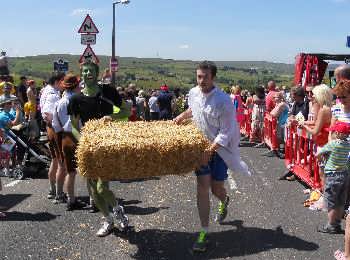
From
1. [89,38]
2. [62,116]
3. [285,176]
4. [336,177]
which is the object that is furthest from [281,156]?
[62,116]

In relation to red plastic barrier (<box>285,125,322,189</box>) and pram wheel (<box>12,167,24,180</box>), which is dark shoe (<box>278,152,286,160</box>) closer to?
red plastic barrier (<box>285,125,322,189</box>)

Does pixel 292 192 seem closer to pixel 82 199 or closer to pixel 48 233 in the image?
pixel 82 199

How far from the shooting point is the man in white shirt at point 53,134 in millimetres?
7934

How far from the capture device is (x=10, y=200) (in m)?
8.30

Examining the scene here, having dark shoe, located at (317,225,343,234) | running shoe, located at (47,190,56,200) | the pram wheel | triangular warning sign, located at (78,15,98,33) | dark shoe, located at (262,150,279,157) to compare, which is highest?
triangular warning sign, located at (78,15,98,33)

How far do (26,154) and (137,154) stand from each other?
5.96m

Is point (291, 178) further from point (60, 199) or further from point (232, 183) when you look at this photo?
point (60, 199)

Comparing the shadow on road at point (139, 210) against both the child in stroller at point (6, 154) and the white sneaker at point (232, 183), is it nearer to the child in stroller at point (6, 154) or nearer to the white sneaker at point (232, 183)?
the white sneaker at point (232, 183)

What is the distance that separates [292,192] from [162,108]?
36.3ft

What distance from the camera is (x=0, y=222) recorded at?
6906 mm

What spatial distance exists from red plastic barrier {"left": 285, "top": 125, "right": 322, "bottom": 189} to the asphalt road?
0.97 feet

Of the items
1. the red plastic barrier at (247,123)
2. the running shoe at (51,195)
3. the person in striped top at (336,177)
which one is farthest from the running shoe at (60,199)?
the red plastic barrier at (247,123)

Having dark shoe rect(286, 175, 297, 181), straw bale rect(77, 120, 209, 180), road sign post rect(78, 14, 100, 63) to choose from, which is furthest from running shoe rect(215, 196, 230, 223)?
road sign post rect(78, 14, 100, 63)

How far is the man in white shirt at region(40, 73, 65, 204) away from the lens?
7.93m
